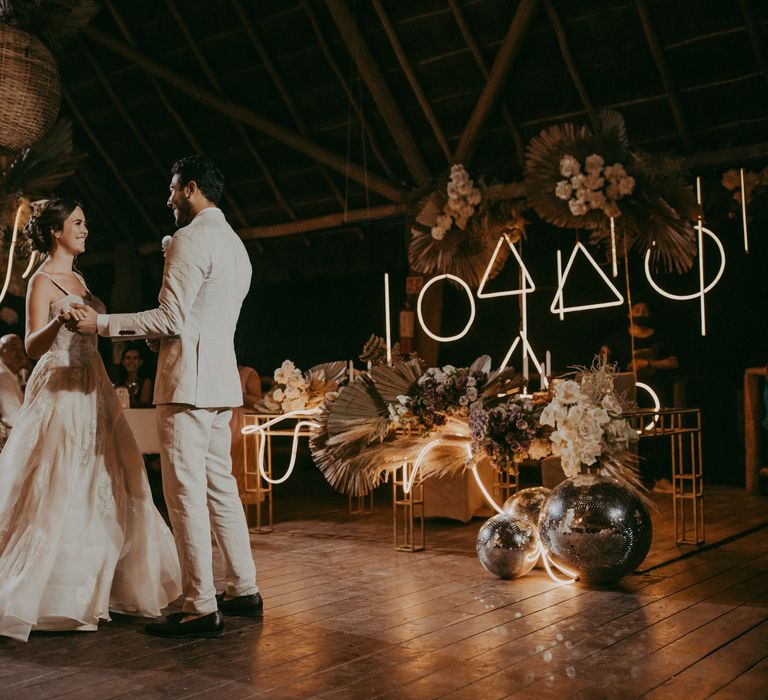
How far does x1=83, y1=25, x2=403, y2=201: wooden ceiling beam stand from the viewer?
30.1ft

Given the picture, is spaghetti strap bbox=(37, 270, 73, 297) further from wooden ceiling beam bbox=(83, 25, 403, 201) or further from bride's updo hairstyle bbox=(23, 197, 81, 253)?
wooden ceiling beam bbox=(83, 25, 403, 201)

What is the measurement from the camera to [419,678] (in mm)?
2707

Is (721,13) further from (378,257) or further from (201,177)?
(201,177)

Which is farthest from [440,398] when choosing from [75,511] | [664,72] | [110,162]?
[110,162]

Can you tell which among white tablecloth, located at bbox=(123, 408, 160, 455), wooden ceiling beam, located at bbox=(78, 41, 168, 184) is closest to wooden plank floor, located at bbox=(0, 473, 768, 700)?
white tablecloth, located at bbox=(123, 408, 160, 455)

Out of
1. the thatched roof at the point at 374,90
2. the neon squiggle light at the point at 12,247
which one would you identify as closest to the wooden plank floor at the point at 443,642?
the neon squiggle light at the point at 12,247

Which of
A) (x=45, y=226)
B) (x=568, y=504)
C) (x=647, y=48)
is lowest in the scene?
(x=568, y=504)

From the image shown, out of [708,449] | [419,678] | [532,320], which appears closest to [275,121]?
[532,320]

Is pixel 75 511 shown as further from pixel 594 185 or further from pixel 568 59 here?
pixel 568 59

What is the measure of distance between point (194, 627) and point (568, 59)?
240 inches

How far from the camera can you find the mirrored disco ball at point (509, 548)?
4.15 meters

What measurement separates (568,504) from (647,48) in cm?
495

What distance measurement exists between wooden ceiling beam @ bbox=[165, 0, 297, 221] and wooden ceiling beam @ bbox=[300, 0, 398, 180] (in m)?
1.40

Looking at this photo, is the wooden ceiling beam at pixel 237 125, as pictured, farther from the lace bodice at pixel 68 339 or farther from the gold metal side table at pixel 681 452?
the lace bodice at pixel 68 339
